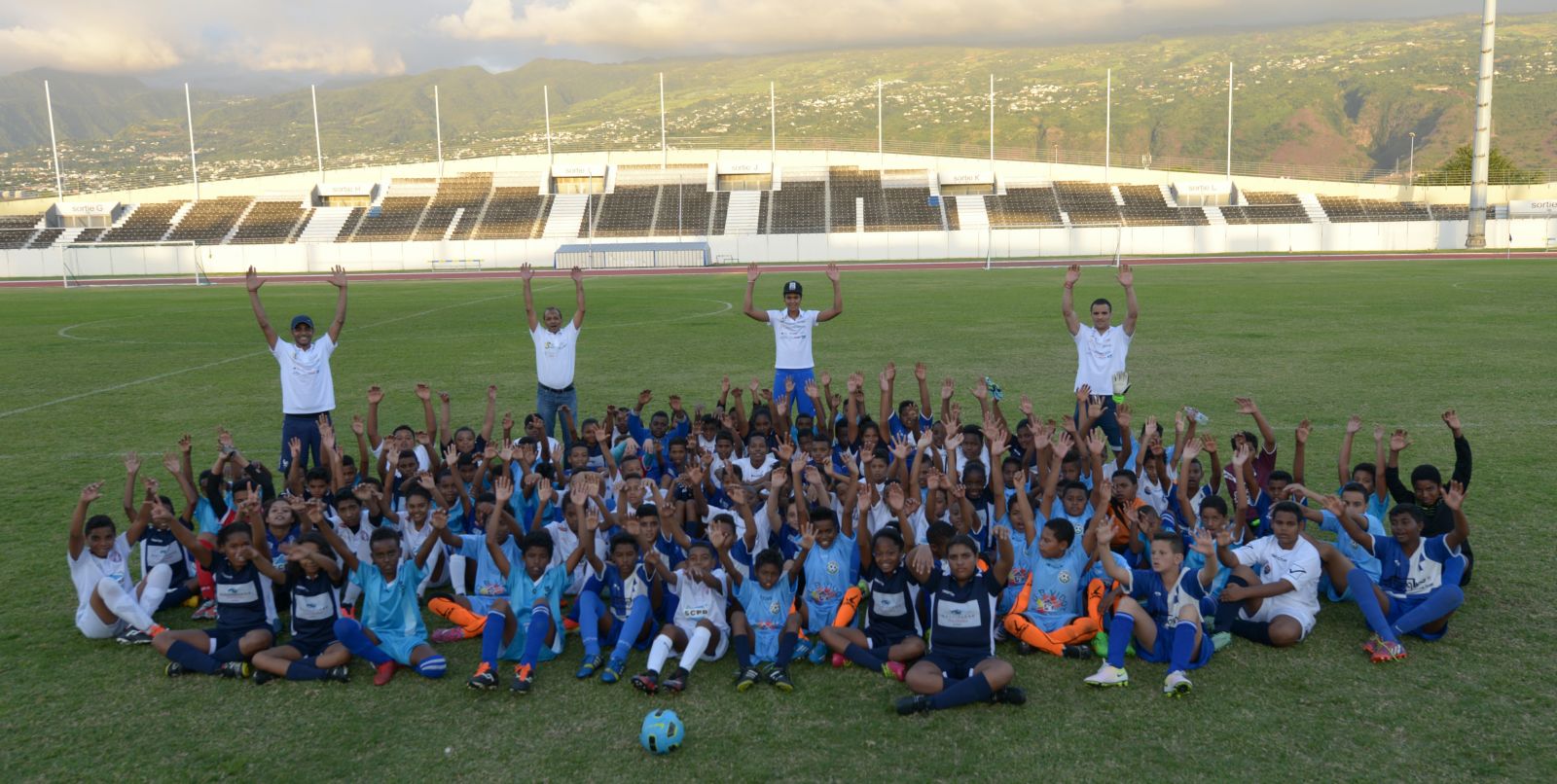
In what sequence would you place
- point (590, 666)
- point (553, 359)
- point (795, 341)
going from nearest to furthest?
point (590, 666)
point (553, 359)
point (795, 341)

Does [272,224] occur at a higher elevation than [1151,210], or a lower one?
higher

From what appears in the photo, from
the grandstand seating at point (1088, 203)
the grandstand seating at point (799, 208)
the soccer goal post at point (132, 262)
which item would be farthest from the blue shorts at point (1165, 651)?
the grandstand seating at point (1088, 203)

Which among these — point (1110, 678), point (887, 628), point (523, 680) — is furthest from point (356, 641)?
point (1110, 678)

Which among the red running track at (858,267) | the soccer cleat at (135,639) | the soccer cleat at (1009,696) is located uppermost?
the red running track at (858,267)

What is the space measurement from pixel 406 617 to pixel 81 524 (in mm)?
2133

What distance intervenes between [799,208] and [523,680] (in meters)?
61.5

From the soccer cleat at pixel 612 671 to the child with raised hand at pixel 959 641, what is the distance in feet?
5.34

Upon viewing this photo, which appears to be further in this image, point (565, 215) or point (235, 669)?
point (565, 215)

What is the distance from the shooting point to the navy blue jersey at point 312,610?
5941mm

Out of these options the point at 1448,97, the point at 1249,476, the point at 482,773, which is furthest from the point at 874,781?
the point at 1448,97

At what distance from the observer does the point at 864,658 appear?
5.74 metres

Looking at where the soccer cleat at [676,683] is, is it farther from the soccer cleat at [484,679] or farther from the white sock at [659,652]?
the soccer cleat at [484,679]

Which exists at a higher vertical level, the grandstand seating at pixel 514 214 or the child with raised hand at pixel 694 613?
the grandstand seating at pixel 514 214

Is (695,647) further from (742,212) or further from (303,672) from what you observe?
(742,212)
